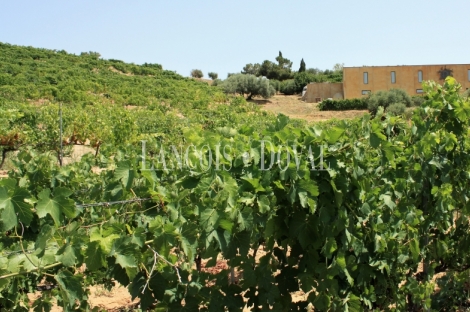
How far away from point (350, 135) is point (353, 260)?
2.03 feet

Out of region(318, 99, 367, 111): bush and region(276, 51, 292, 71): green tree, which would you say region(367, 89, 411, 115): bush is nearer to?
region(318, 99, 367, 111): bush

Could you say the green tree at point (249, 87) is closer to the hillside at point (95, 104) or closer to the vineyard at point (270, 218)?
the hillside at point (95, 104)

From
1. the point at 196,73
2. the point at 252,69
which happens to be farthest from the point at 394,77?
the point at 196,73

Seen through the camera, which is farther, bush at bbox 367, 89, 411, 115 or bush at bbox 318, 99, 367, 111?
bush at bbox 318, 99, 367, 111

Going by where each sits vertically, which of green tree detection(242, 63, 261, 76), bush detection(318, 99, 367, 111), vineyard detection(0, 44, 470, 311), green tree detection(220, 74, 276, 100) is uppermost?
green tree detection(242, 63, 261, 76)

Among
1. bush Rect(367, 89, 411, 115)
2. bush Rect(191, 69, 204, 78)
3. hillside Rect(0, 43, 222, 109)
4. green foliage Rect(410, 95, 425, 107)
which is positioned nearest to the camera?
hillside Rect(0, 43, 222, 109)

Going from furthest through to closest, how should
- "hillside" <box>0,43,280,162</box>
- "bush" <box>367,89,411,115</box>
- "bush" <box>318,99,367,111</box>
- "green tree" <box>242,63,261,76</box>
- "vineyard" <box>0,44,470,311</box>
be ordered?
"green tree" <box>242,63,261,76</box>, "bush" <box>318,99,367,111</box>, "bush" <box>367,89,411,115</box>, "hillside" <box>0,43,280,162</box>, "vineyard" <box>0,44,470,311</box>

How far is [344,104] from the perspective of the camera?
34.0 m

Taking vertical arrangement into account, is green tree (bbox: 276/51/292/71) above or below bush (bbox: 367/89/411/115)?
above

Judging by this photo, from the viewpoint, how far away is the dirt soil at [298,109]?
31328mm

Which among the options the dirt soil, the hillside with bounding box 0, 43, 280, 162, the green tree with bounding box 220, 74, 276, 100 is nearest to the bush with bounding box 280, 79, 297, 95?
the dirt soil

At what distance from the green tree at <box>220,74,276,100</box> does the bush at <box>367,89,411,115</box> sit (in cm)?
942

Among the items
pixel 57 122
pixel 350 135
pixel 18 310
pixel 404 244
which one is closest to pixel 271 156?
pixel 350 135

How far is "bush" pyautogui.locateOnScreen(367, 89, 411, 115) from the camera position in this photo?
31938mm
